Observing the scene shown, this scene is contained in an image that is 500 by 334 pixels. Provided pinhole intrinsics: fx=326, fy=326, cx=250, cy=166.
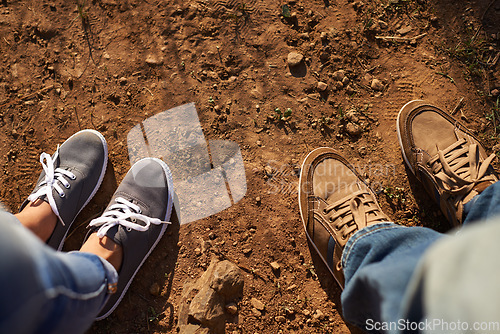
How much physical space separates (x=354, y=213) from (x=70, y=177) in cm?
190

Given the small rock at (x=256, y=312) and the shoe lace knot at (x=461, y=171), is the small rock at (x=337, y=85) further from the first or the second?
the small rock at (x=256, y=312)

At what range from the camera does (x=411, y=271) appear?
1225 millimetres

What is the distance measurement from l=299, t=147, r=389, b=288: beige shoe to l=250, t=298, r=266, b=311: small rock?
1.59ft

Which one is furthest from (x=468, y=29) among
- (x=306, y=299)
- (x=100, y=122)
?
(x=100, y=122)

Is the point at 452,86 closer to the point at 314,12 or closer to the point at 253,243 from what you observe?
the point at 314,12

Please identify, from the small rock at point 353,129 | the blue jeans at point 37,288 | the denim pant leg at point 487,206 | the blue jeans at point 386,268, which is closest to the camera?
the blue jeans at point 37,288

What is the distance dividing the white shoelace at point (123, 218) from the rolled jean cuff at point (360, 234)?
3.80 ft

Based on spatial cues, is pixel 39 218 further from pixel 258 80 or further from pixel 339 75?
pixel 339 75

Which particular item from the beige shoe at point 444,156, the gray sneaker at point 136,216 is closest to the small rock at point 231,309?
the gray sneaker at point 136,216

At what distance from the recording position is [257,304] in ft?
6.73

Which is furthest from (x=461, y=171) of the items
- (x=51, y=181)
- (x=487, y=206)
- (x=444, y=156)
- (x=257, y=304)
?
(x=51, y=181)

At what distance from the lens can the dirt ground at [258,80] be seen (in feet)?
7.28

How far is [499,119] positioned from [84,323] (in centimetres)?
Result: 274

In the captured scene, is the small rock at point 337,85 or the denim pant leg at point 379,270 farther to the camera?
the small rock at point 337,85
